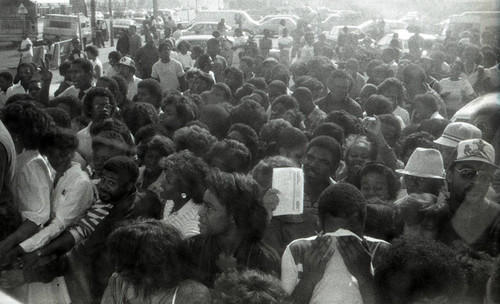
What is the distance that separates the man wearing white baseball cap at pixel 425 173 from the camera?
3.97 metres

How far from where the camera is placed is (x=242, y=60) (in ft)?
34.3

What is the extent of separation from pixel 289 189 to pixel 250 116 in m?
1.97

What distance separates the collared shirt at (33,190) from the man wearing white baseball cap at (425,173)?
205cm

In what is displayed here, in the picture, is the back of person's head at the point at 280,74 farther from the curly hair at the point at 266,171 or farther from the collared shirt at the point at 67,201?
the collared shirt at the point at 67,201

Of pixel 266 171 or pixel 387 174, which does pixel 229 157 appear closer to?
pixel 266 171

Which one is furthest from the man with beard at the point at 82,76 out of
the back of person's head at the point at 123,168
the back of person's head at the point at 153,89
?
the back of person's head at the point at 123,168

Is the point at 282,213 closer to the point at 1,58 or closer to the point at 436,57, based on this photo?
the point at 436,57

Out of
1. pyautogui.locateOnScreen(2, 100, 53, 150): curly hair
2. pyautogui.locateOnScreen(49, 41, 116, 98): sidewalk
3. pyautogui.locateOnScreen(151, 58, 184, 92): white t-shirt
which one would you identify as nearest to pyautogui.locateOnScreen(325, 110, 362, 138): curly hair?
pyautogui.locateOnScreen(2, 100, 53, 150): curly hair

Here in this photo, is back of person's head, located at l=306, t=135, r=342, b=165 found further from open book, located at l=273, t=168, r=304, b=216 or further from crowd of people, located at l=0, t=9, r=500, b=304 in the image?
open book, located at l=273, t=168, r=304, b=216

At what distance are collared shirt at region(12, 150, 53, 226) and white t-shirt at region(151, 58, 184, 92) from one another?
5.85 m

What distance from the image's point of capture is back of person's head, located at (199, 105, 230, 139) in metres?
5.65

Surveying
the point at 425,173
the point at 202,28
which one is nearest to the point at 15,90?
the point at 425,173

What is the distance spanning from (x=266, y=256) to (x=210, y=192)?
0.40 m

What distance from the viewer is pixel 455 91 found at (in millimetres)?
7957
